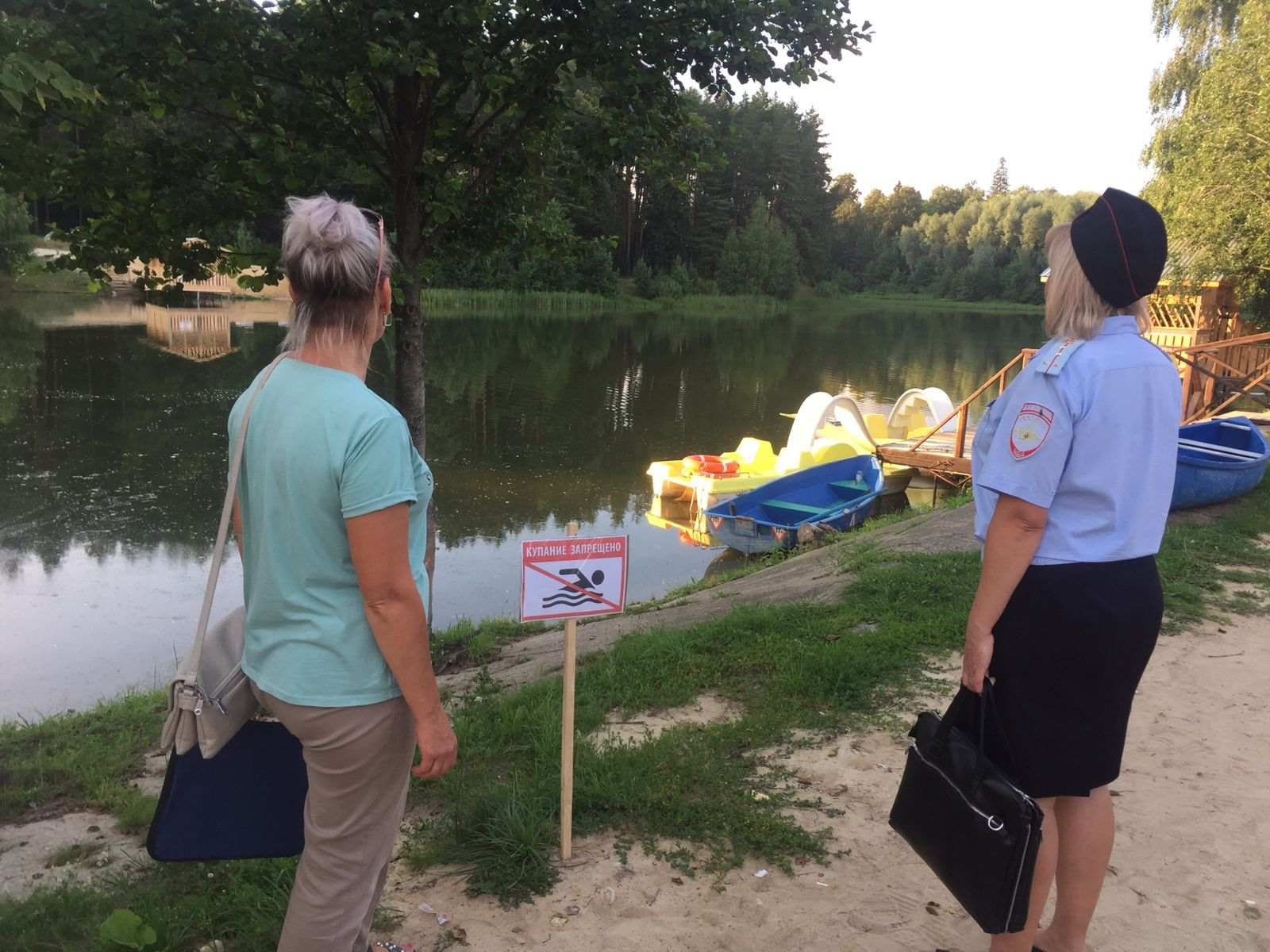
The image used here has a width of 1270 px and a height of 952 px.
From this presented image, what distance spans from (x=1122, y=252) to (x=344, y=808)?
2162mm

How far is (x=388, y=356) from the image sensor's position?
29438mm

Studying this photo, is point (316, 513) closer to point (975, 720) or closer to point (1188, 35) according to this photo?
point (975, 720)

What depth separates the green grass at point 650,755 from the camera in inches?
119

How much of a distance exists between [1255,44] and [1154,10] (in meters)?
8.38

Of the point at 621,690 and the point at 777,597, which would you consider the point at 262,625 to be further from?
the point at 777,597

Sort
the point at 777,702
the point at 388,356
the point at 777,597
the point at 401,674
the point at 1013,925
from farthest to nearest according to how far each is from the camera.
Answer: the point at 388,356 → the point at 777,597 → the point at 777,702 → the point at 1013,925 → the point at 401,674

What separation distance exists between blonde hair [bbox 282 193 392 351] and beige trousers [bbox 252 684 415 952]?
797mm

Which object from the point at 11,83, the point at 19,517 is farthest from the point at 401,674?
the point at 19,517

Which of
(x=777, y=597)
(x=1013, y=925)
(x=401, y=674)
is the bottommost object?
(x=777, y=597)

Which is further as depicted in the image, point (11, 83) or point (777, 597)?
point (777, 597)

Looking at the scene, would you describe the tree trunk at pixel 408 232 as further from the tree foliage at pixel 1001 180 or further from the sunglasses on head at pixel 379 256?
the tree foliage at pixel 1001 180

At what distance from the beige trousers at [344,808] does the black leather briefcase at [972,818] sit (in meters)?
1.31

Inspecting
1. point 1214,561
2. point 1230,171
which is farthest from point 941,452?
point 1230,171

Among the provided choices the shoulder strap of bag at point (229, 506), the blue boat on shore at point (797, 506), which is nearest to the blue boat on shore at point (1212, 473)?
the blue boat on shore at point (797, 506)
